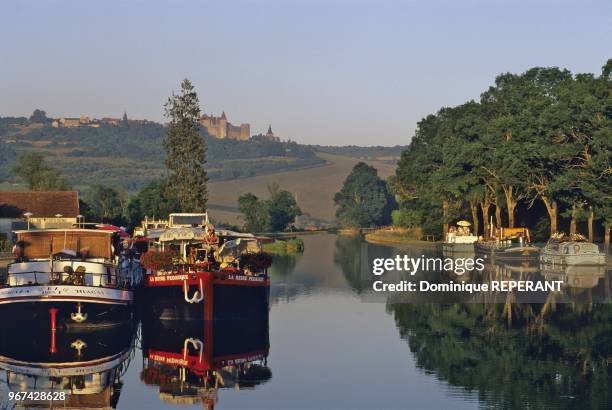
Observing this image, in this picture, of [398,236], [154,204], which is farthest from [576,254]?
[398,236]

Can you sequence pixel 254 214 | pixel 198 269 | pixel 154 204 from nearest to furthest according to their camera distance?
1. pixel 198 269
2. pixel 154 204
3. pixel 254 214

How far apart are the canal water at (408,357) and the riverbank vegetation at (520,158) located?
30710 millimetres

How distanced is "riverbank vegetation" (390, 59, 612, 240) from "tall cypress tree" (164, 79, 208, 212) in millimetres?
27235

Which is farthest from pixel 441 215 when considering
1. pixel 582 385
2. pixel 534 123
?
pixel 582 385

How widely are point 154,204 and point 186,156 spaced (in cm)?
768

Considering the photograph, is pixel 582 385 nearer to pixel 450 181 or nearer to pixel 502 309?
pixel 502 309

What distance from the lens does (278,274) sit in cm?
9394

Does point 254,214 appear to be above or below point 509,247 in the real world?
above

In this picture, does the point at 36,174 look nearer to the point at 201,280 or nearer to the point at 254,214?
the point at 254,214

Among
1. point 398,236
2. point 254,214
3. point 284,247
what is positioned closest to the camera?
point 284,247

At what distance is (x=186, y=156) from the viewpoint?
421 ft

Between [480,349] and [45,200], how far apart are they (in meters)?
72.4

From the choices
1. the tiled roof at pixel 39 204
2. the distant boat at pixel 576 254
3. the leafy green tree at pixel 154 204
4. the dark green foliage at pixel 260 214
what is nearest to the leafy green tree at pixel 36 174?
the leafy green tree at pixel 154 204

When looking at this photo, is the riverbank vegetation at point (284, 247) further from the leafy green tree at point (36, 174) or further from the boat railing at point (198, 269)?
Answer: the boat railing at point (198, 269)
